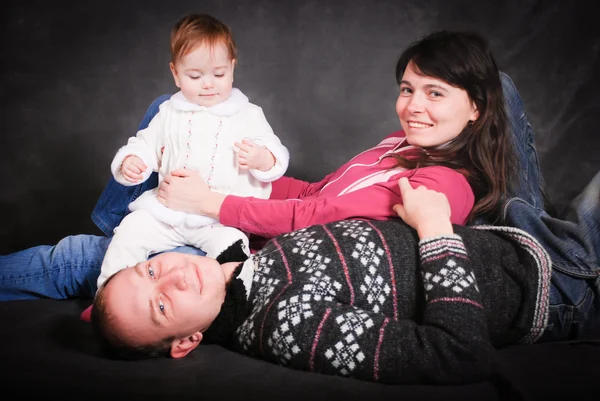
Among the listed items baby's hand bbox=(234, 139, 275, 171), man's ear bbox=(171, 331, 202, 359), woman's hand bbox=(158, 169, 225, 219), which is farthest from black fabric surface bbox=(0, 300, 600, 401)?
baby's hand bbox=(234, 139, 275, 171)

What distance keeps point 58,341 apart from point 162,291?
44 cm

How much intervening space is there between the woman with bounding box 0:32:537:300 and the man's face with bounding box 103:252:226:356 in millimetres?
355

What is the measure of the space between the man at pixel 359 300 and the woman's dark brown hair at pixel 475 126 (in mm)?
250

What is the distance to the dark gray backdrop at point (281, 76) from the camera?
3.12m

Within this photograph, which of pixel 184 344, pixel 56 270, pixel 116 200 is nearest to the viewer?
pixel 184 344

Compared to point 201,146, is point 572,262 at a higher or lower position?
lower

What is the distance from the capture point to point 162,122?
2.18 m

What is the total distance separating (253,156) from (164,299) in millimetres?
589

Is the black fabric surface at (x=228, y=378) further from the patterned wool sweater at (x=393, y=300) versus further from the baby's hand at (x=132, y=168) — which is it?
the baby's hand at (x=132, y=168)

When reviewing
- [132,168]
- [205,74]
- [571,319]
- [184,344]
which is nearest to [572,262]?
[571,319]

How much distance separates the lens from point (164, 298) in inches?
65.0

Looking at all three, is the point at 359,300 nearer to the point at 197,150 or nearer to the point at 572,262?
the point at 572,262

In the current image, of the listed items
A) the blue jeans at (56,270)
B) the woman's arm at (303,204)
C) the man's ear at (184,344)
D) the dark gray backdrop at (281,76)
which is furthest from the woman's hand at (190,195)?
A: the dark gray backdrop at (281,76)

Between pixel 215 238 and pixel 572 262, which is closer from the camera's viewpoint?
pixel 572 262
